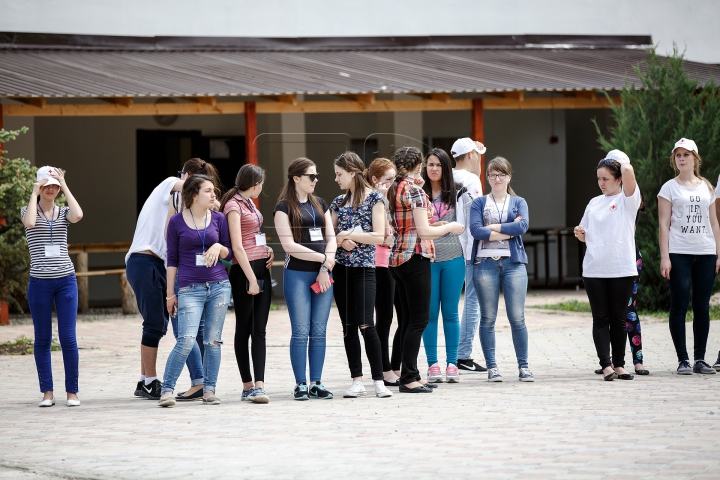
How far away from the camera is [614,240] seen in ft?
26.8

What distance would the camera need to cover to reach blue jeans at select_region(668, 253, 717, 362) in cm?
842

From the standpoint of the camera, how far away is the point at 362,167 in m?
7.68

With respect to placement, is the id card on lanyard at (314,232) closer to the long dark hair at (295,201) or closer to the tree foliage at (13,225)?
the long dark hair at (295,201)

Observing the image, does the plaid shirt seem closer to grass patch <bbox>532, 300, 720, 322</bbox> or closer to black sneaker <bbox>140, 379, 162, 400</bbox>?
black sneaker <bbox>140, 379, 162, 400</bbox>

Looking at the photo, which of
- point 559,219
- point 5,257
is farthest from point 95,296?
point 559,219

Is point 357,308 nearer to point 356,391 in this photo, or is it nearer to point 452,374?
point 356,391

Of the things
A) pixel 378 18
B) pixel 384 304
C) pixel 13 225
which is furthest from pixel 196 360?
pixel 378 18

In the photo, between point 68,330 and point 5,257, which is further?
point 5,257

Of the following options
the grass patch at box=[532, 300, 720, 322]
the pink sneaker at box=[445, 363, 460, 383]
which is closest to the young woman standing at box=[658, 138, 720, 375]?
the pink sneaker at box=[445, 363, 460, 383]

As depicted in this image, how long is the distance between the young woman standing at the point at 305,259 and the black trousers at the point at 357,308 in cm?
14

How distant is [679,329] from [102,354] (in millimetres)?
5670

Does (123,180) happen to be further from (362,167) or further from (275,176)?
(362,167)

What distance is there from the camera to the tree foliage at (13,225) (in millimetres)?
11516

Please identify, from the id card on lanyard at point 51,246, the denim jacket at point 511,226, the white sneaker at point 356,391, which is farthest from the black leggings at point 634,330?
the id card on lanyard at point 51,246
